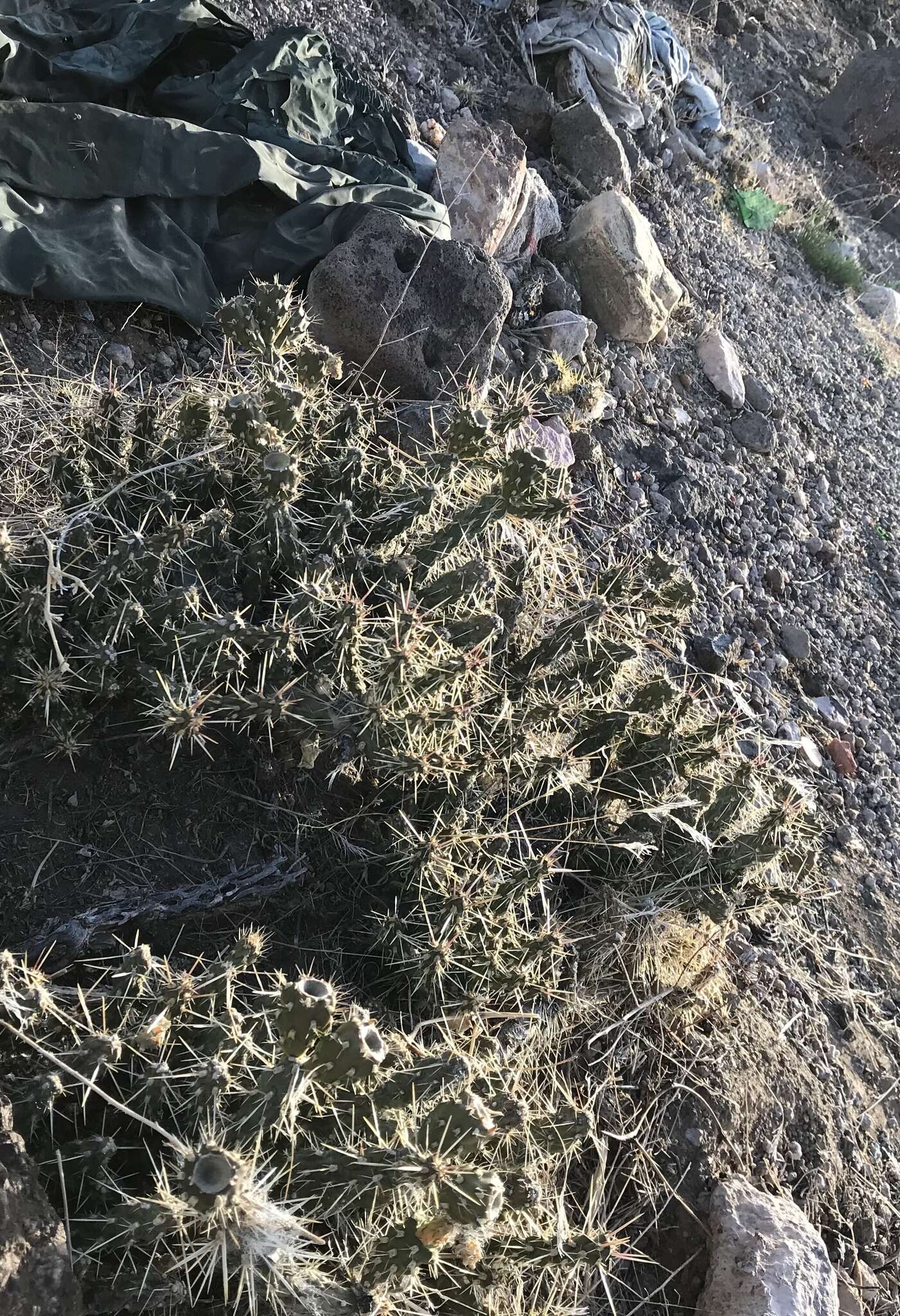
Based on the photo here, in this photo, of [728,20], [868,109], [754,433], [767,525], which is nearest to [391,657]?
[767,525]

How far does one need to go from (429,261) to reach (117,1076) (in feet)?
10.3

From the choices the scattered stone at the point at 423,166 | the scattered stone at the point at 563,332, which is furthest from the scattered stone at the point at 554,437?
the scattered stone at the point at 423,166

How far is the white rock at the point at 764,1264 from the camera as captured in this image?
2.16 meters

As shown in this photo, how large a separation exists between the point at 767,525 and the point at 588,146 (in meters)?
2.49

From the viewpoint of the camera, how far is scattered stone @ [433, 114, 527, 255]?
4395 millimetres

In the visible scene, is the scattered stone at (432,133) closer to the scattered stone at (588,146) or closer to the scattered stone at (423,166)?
the scattered stone at (423,166)

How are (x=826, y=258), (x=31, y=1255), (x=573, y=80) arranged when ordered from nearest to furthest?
(x=31, y=1255) < (x=573, y=80) < (x=826, y=258)

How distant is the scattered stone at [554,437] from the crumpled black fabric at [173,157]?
99cm

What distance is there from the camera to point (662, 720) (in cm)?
275

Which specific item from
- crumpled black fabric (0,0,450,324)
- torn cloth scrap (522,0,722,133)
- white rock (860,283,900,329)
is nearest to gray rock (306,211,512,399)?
crumpled black fabric (0,0,450,324)

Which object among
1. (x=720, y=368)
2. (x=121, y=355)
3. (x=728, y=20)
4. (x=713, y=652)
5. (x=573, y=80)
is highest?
(x=728, y=20)

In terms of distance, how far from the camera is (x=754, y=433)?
17.0 feet

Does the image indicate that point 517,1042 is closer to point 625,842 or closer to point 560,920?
point 560,920

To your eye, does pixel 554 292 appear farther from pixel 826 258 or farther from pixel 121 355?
pixel 826 258
